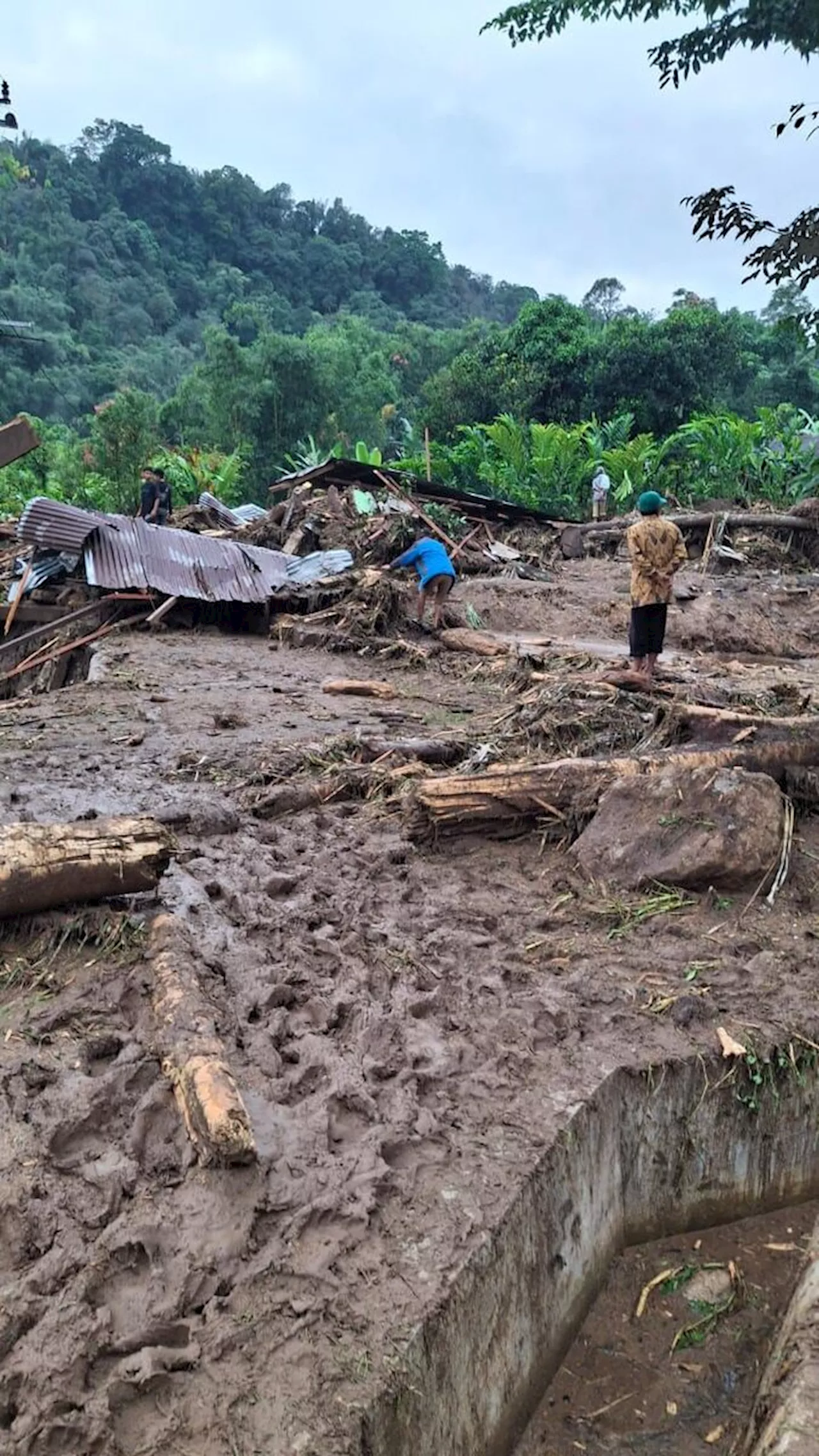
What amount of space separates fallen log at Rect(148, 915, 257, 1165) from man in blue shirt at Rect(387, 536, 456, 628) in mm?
8121

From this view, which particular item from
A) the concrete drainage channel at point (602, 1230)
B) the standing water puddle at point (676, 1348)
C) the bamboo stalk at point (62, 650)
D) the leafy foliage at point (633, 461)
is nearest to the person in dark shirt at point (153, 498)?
the bamboo stalk at point (62, 650)

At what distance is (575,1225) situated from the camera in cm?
284

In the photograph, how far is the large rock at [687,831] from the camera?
4.23 meters

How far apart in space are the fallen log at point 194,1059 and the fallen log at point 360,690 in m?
4.81

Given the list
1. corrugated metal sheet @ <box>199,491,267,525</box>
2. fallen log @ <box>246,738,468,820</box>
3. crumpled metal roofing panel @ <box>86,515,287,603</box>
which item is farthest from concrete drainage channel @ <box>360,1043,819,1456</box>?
corrugated metal sheet @ <box>199,491,267,525</box>

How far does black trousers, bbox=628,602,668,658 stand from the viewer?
7.61m

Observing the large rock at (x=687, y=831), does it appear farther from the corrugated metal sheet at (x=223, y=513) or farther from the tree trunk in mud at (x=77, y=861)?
the corrugated metal sheet at (x=223, y=513)

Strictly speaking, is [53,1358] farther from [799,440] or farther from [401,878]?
[799,440]

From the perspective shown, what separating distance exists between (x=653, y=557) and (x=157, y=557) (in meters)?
6.99

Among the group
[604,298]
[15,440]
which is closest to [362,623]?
[15,440]

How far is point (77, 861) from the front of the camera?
341cm

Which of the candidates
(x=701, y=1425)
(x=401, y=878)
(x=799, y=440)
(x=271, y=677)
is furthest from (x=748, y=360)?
(x=701, y=1425)

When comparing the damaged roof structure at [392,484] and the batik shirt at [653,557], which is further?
the damaged roof structure at [392,484]

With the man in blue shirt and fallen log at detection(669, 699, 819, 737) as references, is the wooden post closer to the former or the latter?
the man in blue shirt
